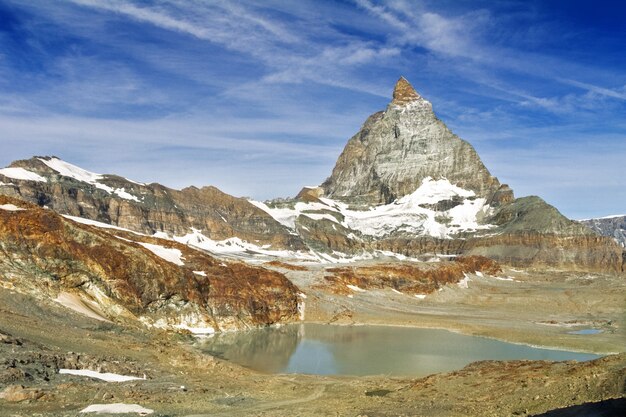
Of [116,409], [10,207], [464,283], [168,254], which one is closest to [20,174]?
[168,254]

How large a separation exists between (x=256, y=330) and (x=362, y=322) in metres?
20.1

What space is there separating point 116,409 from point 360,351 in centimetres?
3820

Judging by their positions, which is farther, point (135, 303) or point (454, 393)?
point (135, 303)

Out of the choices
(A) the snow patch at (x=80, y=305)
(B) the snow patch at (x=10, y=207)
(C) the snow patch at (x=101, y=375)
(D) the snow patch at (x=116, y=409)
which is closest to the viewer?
(D) the snow patch at (x=116, y=409)

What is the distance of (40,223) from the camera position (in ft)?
198

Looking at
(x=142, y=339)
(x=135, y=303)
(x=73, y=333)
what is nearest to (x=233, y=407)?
(x=73, y=333)

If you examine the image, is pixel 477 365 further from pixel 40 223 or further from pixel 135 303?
pixel 40 223

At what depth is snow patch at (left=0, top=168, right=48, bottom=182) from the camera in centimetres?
18762

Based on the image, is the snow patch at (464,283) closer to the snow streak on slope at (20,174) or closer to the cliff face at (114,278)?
the cliff face at (114,278)

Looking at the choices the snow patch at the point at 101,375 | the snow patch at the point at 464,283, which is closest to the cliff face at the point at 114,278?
the snow patch at the point at 101,375

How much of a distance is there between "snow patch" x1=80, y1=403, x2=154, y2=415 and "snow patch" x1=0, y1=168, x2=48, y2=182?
189 meters

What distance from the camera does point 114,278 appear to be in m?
60.2

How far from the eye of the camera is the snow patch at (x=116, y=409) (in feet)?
67.7

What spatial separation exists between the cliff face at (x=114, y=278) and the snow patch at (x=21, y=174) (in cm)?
13415
